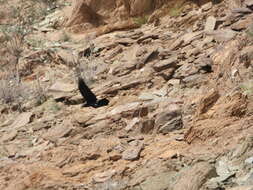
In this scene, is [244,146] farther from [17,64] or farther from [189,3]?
[17,64]

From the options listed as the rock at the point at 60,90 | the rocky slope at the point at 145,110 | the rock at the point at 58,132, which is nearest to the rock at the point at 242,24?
the rocky slope at the point at 145,110

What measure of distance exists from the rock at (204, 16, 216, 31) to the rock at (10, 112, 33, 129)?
2.34m

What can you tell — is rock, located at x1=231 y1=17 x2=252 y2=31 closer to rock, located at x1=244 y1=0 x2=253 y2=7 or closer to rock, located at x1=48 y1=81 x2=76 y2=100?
rock, located at x1=244 y1=0 x2=253 y2=7

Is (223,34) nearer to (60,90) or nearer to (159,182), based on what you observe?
(60,90)

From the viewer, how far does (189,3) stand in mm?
8664

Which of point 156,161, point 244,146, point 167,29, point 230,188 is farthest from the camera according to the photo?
point 167,29

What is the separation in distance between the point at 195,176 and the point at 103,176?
91 cm

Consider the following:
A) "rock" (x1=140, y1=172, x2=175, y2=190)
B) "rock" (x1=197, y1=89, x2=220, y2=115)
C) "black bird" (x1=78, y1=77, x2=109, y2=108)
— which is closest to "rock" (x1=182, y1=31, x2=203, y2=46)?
"black bird" (x1=78, y1=77, x2=109, y2=108)

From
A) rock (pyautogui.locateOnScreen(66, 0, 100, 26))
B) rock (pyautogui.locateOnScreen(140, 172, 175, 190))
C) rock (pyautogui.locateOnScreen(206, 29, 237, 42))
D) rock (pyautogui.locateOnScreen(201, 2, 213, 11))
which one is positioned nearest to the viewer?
rock (pyautogui.locateOnScreen(140, 172, 175, 190))

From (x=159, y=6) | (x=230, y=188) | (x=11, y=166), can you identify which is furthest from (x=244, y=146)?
(x=159, y=6)

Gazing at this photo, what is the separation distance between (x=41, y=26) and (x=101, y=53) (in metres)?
2.37

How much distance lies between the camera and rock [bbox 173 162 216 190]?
402 centimetres

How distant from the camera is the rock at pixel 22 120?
22.7 ft

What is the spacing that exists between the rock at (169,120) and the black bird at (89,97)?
134 centimetres
